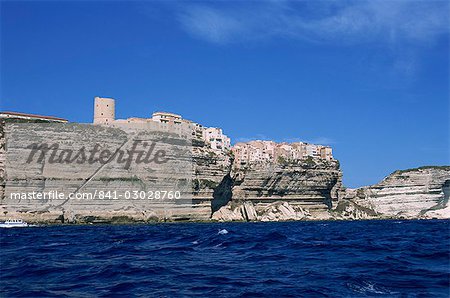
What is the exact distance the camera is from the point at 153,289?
11.6 m

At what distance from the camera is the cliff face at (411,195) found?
124m

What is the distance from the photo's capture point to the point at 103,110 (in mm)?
112938

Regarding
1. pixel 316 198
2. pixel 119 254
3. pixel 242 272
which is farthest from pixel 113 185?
pixel 242 272

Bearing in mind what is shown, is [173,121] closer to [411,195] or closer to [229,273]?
[411,195]

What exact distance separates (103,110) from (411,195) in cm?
8781

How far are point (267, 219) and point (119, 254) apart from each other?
90.2 m

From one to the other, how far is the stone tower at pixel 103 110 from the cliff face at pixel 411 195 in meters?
69.4

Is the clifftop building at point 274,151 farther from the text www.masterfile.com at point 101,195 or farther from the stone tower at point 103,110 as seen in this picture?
the stone tower at point 103,110

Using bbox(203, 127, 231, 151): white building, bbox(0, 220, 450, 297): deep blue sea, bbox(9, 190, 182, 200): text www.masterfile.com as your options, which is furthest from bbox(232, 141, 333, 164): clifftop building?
bbox(0, 220, 450, 297): deep blue sea

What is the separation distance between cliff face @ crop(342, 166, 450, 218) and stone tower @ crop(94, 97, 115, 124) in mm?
69380

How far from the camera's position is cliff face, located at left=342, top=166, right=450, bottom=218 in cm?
12350

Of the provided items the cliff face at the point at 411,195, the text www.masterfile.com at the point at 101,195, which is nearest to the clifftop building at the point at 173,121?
the text www.masterfile.com at the point at 101,195

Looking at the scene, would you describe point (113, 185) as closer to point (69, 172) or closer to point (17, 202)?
point (69, 172)

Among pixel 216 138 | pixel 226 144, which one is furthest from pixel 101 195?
pixel 226 144
